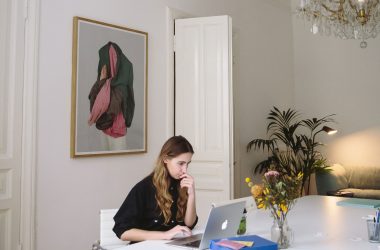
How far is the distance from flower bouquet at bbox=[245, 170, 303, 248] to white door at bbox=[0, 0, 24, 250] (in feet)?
6.34

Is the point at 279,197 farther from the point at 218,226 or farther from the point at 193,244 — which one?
the point at 193,244

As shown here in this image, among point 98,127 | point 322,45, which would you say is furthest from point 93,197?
point 322,45

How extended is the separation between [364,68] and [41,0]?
480 cm

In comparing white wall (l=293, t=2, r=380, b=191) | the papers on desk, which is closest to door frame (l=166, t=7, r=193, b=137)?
the papers on desk

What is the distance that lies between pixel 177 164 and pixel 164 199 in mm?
207

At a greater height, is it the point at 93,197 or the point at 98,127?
the point at 98,127

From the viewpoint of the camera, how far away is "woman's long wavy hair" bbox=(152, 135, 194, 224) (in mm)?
2227

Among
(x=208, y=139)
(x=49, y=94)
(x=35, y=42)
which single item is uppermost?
(x=35, y=42)

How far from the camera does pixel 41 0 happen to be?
3.15 meters

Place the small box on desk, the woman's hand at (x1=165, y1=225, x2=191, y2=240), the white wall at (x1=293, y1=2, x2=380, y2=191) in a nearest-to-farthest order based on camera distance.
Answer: the small box on desk
the woman's hand at (x1=165, y1=225, x2=191, y2=240)
the white wall at (x1=293, y1=2, x2=380, y2=191)

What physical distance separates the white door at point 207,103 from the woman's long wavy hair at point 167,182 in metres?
1.66

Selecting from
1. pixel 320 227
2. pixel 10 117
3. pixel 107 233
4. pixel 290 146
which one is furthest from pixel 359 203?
pixel 290 146

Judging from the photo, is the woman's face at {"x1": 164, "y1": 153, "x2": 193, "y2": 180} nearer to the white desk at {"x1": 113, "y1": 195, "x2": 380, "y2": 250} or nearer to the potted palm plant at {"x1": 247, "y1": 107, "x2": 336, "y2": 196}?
the white desk at {"x1": 113, "y1": 195, "x2": 380, "y2": 250}

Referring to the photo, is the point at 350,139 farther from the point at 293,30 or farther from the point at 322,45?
the point at 293,30
